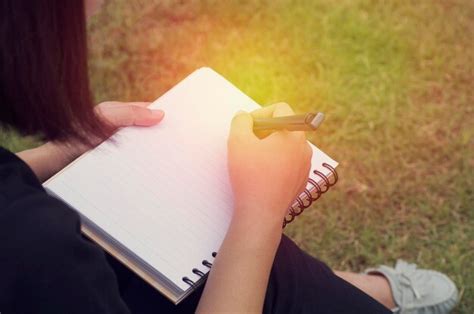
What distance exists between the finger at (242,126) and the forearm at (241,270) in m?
0.14

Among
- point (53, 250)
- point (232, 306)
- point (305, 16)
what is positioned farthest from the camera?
point (305, 16)

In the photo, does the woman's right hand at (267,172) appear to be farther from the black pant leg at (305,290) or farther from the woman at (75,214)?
the black pant leg at (305,290)

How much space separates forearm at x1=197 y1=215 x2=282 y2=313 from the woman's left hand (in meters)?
0.24

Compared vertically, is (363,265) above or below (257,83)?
below

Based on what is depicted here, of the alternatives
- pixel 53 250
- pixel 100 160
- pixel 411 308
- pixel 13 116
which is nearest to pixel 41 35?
pixel 13 116

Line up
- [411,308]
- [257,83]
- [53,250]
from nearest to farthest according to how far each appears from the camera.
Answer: [53,250], [411,308], [257,83]

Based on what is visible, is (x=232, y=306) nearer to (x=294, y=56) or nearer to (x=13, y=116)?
(x=13, y=116)

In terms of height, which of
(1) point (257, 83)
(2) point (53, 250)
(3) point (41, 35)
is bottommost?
(1) point (257, 83)

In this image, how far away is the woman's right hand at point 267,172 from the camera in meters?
1.03

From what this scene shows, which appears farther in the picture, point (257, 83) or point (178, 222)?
point (257, 83)

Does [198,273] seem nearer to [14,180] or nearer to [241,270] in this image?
[241,270]

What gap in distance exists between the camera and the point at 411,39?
2.12m

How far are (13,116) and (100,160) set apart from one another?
0.86 feet

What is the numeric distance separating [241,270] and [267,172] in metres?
0.15
